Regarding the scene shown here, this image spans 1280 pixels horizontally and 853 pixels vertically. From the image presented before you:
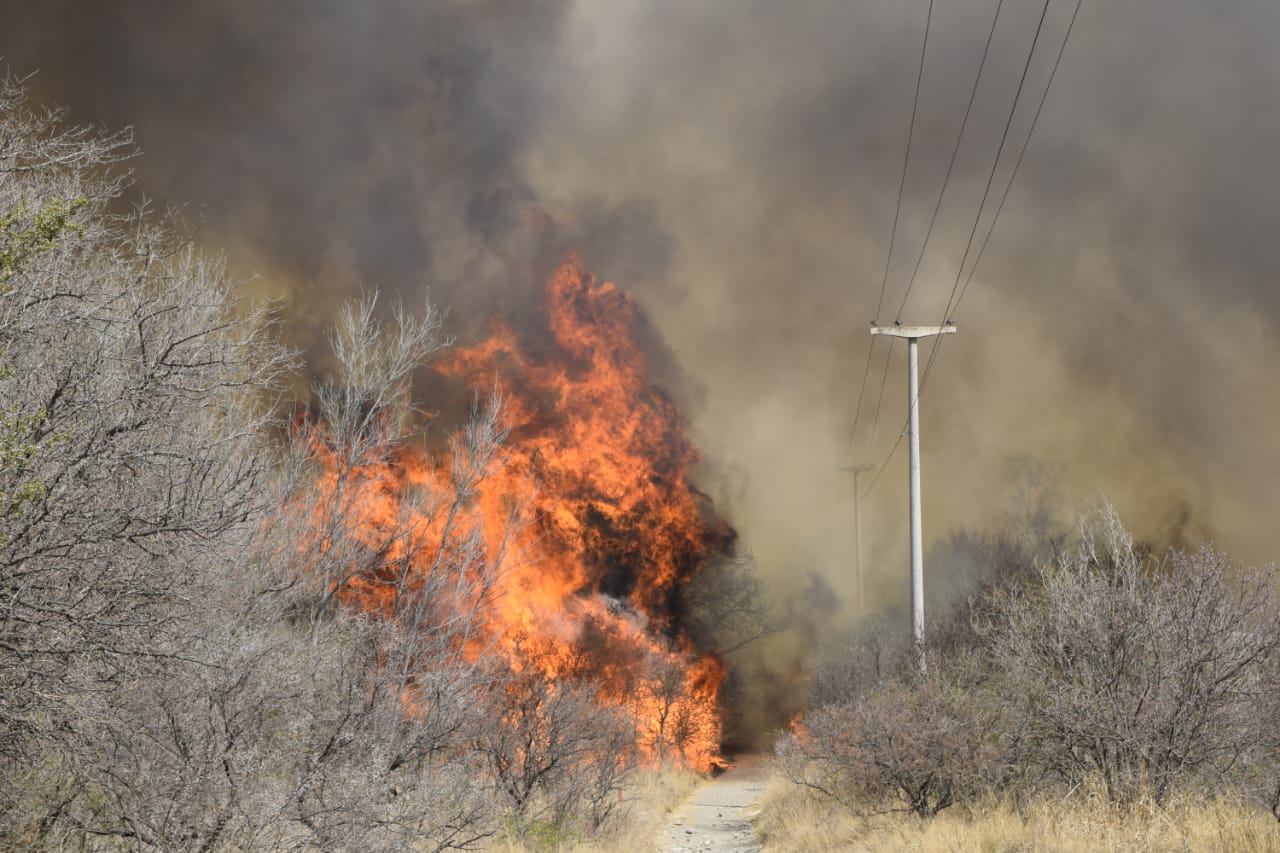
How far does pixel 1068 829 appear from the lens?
9852mm

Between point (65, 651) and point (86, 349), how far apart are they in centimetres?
253

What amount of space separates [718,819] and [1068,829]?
1475 centimetres

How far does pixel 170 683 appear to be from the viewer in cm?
707

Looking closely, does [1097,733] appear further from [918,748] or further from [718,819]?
[718,819]

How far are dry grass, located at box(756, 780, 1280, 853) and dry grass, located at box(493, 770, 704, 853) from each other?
292 cm

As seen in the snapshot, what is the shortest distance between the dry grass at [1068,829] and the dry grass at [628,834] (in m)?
2.92

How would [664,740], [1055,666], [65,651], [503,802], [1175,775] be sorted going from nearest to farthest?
[65,651] → [1175,775] → [1055,666] → [503,802] → [664,740]

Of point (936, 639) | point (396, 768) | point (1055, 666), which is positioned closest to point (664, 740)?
point (936, 639)

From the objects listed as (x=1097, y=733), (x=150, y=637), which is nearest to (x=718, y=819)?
Result: (x=1097, y=733)

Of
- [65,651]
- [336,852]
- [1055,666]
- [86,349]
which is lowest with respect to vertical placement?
[336,852]

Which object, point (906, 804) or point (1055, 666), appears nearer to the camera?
point (1055, 666)

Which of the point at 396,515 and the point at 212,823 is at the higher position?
the point at 396,515

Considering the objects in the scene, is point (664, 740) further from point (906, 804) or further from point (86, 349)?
point (86, 349)

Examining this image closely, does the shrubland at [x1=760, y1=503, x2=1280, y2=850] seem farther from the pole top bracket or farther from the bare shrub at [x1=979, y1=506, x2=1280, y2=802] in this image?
the pole top bracket
